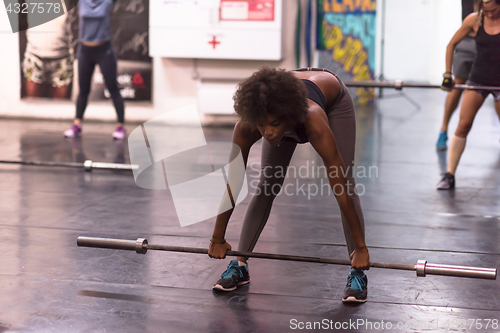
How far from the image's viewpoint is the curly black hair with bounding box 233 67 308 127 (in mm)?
1964

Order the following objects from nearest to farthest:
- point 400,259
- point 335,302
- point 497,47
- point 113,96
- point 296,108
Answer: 1. point 296,108
2. point 335,302
3. point 400,259
4. point 497,47
5. point 113,96

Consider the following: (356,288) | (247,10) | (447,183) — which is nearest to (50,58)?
(247,10)

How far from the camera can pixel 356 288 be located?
7.94 feet

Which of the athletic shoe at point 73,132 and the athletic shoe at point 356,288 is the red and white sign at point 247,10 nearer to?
the athletic shoe at point 73,132

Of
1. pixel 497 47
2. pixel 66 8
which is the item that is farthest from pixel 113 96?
pixel 497 47

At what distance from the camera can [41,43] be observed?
23.4ft

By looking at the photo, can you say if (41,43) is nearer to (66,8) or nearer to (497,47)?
(66,8)

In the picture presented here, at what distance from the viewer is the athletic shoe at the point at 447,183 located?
4280mm

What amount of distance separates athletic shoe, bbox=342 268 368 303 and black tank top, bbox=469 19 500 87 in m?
2.19

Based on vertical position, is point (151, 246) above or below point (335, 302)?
above

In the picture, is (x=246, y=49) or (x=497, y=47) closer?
(x=497, y=47)

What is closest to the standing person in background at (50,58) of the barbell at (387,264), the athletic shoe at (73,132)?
the athletic shoe at (73,132)

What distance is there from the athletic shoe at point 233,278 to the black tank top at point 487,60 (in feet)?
7.87

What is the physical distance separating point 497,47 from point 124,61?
4.45 metres
